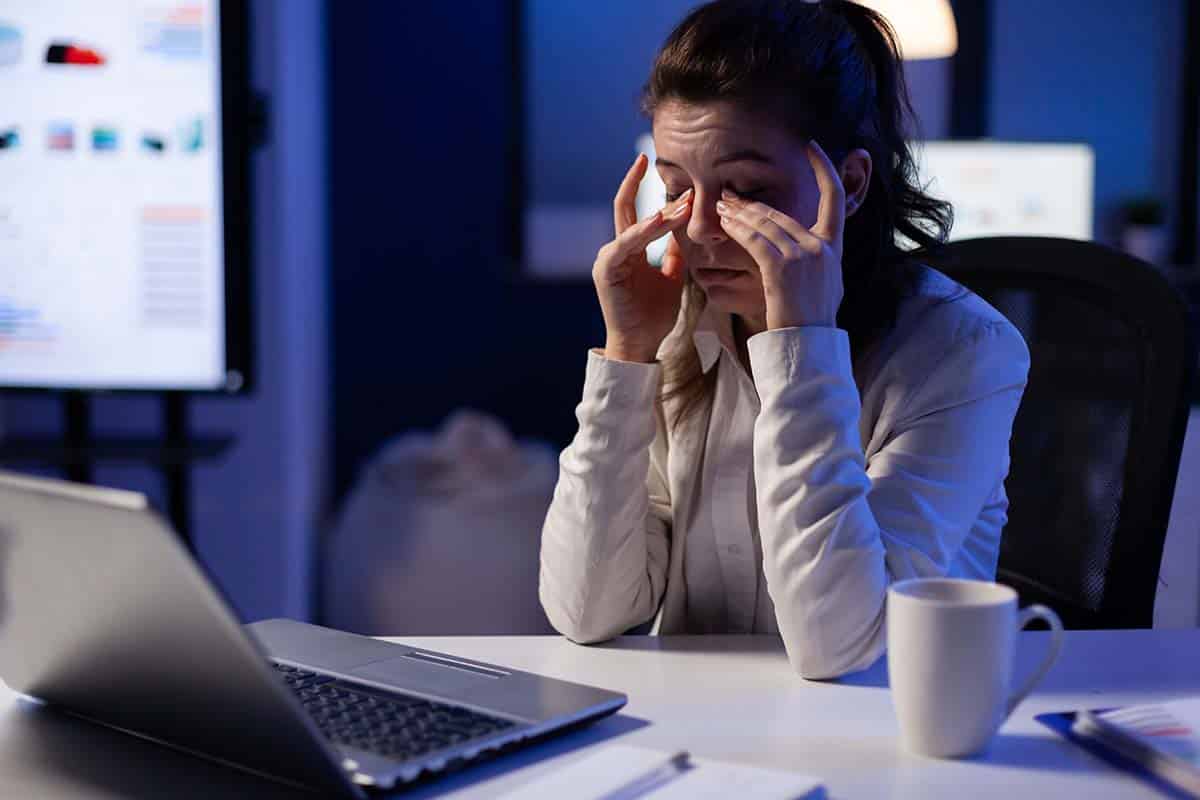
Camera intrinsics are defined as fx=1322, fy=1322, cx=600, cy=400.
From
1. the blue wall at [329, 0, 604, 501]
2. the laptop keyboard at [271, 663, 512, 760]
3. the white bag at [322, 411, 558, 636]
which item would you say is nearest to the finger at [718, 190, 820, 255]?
the laptop keyboard at [271, 663, 512, 760]

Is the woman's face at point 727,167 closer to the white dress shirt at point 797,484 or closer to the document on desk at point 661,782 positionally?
the white dress shirt at point 797,484

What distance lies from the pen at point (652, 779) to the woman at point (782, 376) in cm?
25

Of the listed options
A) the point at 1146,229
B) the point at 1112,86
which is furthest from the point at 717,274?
the point at 1112,86

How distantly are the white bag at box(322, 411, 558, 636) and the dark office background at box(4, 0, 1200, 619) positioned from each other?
1.15 ft

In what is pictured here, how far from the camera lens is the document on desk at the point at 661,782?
643 millimetres

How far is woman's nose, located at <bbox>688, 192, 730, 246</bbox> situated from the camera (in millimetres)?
1118

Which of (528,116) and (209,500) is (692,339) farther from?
(528,116)

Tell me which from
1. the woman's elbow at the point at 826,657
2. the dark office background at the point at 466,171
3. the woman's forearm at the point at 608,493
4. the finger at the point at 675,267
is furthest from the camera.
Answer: the dark office background at the point at 466,171

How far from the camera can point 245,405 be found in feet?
8.45

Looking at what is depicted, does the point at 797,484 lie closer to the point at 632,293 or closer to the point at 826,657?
the point at 826,657

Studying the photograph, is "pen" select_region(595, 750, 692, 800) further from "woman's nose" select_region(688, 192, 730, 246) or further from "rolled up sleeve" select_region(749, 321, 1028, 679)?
"woman's nose" select_region(688, 192, 730, 246)


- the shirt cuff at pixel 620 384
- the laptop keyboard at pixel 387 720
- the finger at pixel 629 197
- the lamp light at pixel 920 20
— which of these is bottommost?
the laptop keyboard at pixel 387 720

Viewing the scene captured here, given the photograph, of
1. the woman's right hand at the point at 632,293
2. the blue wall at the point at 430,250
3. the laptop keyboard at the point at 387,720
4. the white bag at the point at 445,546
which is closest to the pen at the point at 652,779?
the laptop keyboard at the point at 387,720

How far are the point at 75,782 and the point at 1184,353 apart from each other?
994 millimetres
